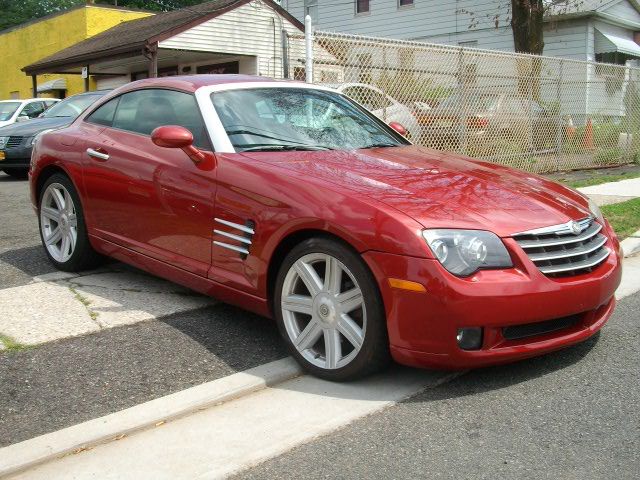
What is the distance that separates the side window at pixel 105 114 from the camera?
17.4 feet

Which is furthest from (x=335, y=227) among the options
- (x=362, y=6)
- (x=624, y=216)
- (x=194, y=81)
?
(x=362, y=6)

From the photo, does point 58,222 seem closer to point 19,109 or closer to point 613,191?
point 613,191

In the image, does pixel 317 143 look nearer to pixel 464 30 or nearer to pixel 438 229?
pixel 438 229

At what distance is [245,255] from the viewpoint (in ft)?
13.0

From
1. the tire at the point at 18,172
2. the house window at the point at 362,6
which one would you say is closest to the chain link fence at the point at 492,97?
the tire at the point at 18,172

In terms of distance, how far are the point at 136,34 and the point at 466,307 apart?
19252 millimetres

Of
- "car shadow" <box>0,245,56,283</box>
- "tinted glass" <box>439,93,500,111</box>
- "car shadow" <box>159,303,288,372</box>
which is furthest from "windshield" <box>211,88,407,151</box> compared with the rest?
"tinted glass" <box>439,93,500,111</box>

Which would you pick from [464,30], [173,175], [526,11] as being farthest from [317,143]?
[464,30]

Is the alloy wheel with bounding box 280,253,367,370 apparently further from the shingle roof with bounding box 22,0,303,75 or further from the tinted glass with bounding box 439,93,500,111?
the shingle roof with bounding box 22,0,303,75

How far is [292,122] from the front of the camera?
4.60 metres

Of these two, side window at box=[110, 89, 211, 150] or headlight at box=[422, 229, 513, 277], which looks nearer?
headlight at box=[422, 229, 513, 277]

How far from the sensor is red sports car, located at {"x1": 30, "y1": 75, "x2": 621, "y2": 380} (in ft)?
10.8

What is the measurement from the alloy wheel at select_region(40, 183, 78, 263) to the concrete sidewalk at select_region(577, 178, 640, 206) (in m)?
6.44

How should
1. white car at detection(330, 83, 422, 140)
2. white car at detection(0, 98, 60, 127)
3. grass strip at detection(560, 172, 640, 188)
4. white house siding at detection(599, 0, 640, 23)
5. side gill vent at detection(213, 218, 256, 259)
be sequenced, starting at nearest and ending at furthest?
side gill vent at detection(213, 218, 256, 259) < white car at detection(330, 83, 422, 140) < grass strip at detection(560, 172, 640, 188) < white car at detection(0, 98, 60, 127) < white house siding at detection(599, 0, 640, 23)
